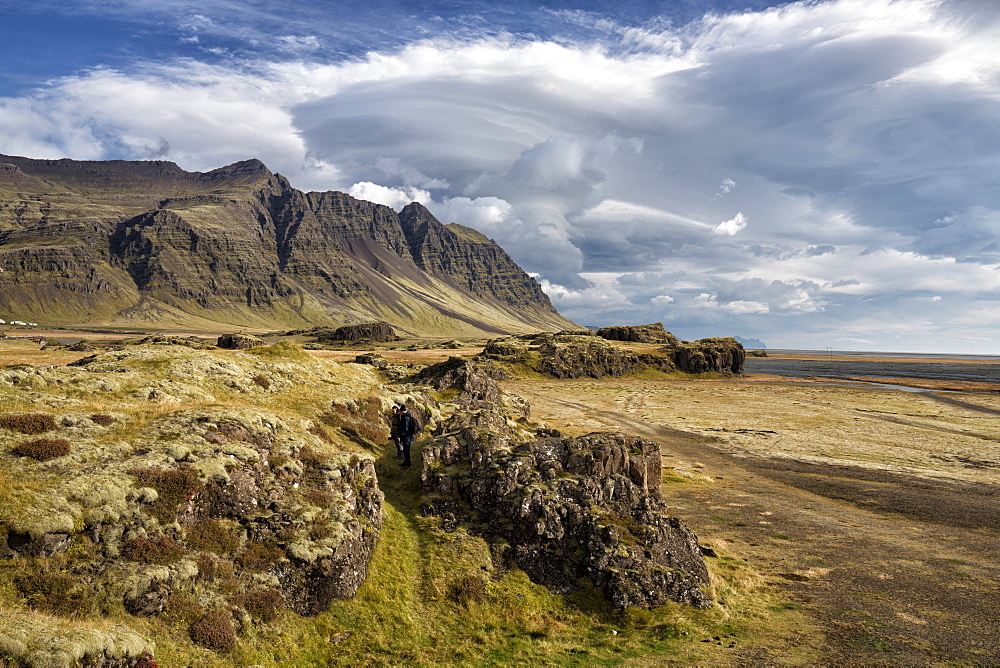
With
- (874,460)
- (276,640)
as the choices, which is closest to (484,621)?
(276,640)

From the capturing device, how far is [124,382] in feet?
97.3

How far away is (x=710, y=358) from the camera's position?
18112 cm

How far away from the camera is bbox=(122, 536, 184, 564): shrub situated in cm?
1539

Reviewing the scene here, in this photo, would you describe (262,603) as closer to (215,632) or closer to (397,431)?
(215,632)

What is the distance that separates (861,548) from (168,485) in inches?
1450

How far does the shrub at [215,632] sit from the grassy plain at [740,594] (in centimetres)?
28

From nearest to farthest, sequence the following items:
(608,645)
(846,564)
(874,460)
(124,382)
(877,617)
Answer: (608,645) < (877,617) < (846,564) < (124,382) < (874,460)

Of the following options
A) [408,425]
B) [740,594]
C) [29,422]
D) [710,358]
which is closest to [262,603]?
[29,422]

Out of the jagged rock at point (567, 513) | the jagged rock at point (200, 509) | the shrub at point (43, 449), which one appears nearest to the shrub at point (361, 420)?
the jagged rock at point (200, 509)

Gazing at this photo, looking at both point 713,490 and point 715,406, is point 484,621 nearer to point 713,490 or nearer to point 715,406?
point 713,490

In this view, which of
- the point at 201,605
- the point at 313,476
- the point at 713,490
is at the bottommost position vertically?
the point at 713,490

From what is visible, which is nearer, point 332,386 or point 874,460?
point 332,386

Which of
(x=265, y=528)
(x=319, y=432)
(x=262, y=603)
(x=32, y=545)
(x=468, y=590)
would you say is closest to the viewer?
(x=32, y=545)

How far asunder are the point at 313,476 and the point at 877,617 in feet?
84.9
